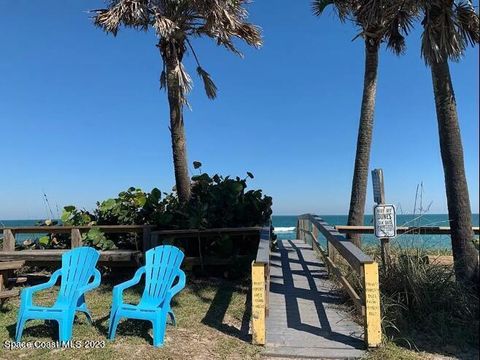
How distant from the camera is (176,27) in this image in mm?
9047

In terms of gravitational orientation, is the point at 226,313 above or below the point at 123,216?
below

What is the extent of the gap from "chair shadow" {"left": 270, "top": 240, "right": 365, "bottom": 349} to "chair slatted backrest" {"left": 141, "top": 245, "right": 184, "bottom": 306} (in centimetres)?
151

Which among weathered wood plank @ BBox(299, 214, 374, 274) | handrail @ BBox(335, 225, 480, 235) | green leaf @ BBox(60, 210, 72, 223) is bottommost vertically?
weathered wood plank @ BBox(299, 214, 374, 274)

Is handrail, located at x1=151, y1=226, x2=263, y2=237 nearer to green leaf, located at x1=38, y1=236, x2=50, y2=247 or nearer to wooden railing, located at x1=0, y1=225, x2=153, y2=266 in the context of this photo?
wooden railing, located at x1=0, y1=225, x2=153, y2=266

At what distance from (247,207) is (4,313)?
14.3ft

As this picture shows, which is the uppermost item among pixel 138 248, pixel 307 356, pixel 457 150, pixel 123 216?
pixel 457 150

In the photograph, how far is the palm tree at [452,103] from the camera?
6.19 m

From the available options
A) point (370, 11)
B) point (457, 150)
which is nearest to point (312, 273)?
point (457, 150)

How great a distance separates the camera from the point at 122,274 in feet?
27.8

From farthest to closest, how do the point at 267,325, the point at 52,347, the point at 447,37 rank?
the point at 447,37
the point at 267,325
the point at 52,347

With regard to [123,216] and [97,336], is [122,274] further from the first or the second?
[97,336]

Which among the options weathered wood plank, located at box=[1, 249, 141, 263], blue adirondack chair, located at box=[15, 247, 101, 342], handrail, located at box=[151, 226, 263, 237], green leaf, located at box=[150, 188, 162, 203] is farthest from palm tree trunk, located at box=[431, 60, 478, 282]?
green leaf, located at box=[150, 188, 162, 203]

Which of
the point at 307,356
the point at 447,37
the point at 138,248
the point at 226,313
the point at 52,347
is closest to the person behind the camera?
the point at 307,356

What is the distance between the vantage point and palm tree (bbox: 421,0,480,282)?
619cm
